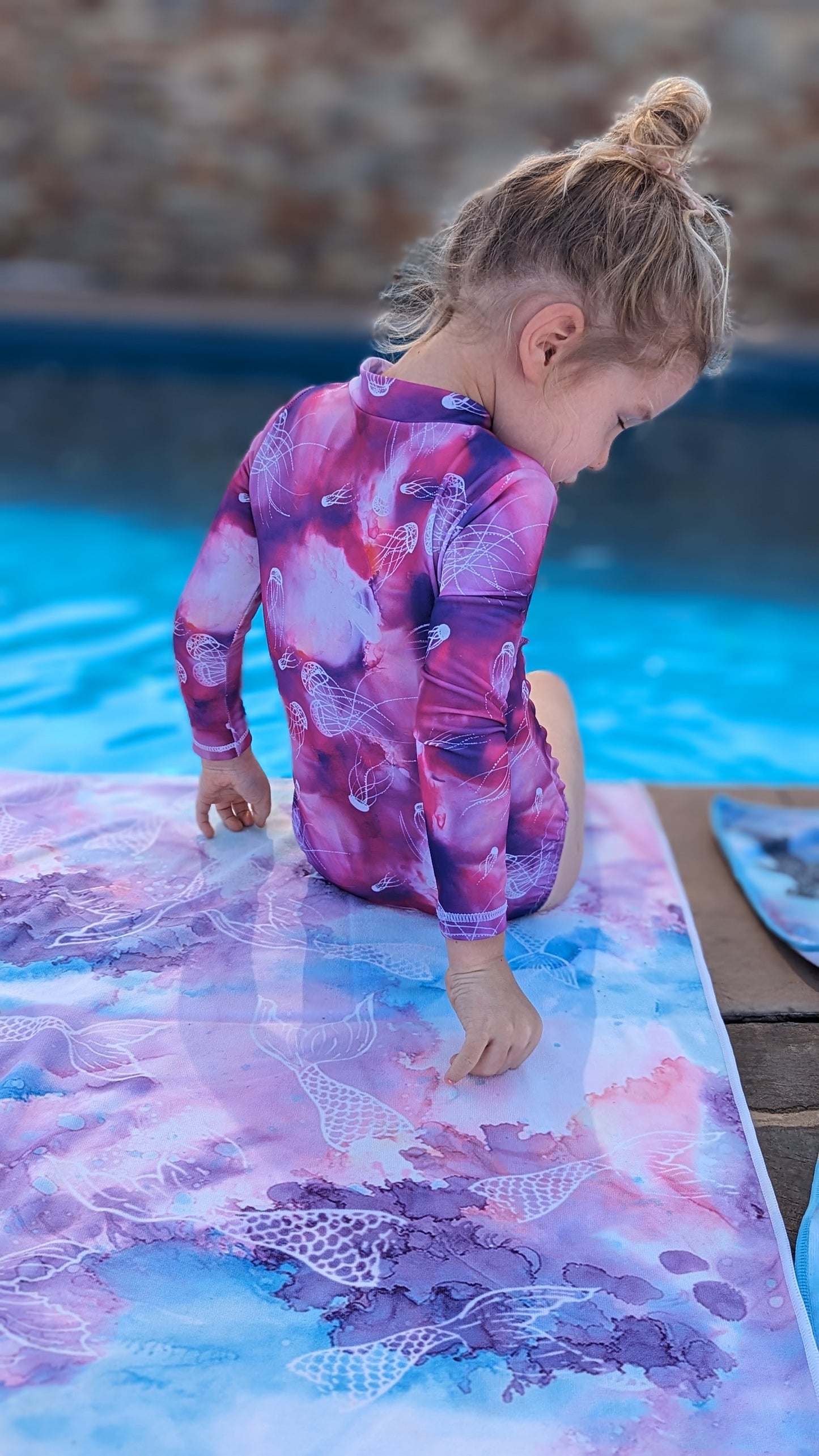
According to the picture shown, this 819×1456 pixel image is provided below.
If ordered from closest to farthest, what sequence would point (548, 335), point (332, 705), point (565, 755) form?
1. point (548, 335)
2. point (332, 705)
3. point (565, 755)

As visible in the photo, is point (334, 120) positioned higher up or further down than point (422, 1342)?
higher up

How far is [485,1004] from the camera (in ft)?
4.14

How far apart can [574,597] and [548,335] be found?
2.35 metres

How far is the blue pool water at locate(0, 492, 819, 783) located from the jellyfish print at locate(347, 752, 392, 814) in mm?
1009

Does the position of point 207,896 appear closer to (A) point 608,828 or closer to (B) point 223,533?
(B) point 223,533

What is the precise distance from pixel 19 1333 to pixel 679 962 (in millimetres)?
891

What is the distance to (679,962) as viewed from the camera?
1596 millimetres

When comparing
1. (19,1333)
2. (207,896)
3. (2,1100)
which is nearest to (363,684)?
(207,896)

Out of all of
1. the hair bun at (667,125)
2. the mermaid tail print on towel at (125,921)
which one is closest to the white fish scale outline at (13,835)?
the mermaid tail print on towel at (125,921)

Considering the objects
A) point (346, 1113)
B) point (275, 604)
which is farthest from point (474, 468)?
point (346, 1113)

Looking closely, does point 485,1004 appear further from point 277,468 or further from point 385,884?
point 277,468

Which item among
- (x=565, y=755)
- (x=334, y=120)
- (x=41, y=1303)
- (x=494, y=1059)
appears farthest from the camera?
(x=334, y=120)

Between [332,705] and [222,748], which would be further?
[222,748]

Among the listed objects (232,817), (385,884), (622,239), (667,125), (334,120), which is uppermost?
(334,120)
